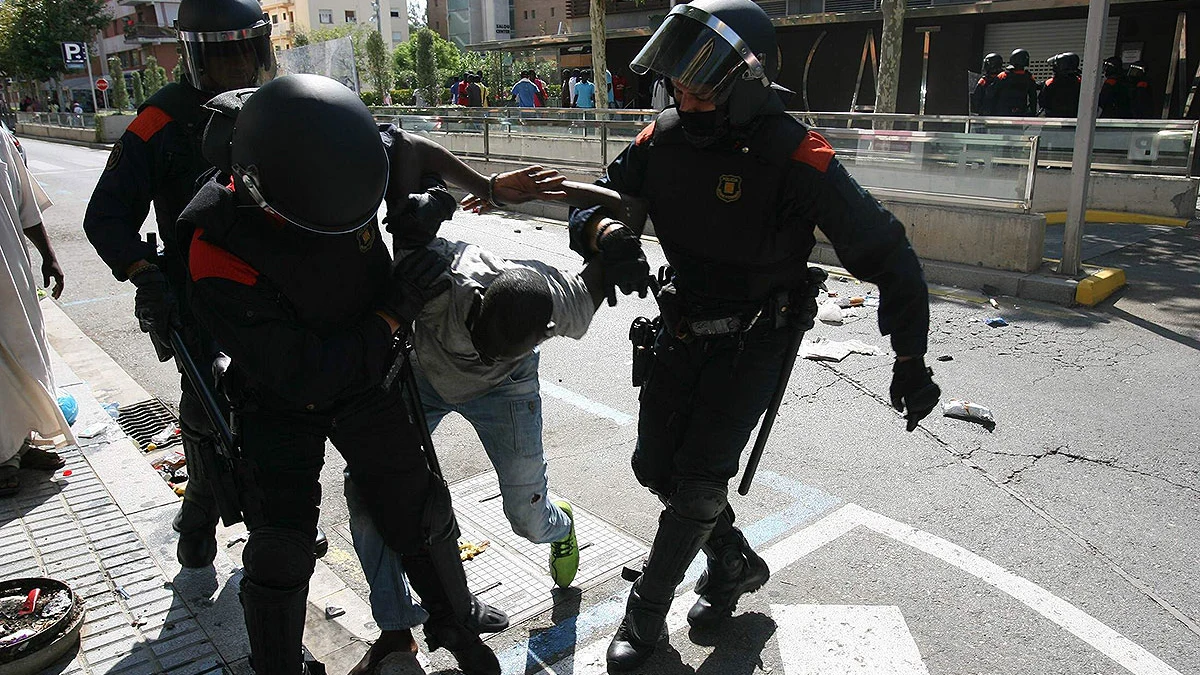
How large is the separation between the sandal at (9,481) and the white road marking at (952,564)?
2.66 metres

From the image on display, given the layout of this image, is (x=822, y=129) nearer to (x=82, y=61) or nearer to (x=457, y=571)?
(x=457, y=571)

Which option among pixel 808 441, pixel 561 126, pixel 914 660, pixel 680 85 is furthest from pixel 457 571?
pixel 561 126

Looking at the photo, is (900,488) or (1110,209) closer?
(900,488)

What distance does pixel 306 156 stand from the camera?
211 cm

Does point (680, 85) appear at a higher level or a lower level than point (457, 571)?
higher

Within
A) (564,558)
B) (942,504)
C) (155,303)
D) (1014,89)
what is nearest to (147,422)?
(155,303)

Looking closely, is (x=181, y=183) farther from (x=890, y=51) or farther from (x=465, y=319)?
(x=890, y=51)

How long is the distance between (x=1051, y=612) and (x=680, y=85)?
2.23 meters

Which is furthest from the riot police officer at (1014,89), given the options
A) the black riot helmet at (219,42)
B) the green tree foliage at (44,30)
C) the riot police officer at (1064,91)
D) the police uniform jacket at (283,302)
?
the green tree foliage at (44,30)

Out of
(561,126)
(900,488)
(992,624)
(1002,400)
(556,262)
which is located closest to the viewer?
(992,624)

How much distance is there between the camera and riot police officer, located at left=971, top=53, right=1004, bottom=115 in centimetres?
1272

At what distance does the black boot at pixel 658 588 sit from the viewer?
109 inches

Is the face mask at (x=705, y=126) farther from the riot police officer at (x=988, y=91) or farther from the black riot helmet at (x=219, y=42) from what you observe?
the riot police officer at (x=988, y=91)

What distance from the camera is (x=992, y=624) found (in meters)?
2.99
